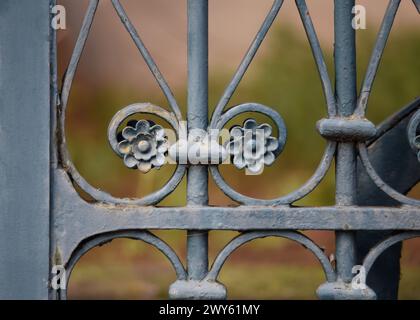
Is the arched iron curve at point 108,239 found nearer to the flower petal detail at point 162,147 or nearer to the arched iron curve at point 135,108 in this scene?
the arched iron curve at point 135,108

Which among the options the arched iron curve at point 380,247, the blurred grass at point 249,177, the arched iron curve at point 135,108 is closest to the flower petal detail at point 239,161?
the arched iron curve at point 135,108

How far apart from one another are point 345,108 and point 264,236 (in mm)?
313

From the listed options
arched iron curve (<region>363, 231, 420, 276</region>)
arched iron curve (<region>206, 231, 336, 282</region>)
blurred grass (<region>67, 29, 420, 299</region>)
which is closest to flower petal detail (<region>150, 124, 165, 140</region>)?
arched iron curve (<region>206, 231, 336, 282</region>)

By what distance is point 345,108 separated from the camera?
1.75 metres

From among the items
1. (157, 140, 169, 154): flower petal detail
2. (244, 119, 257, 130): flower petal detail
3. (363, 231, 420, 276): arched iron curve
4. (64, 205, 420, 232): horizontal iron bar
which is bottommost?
(363, 231, 420, 276): arched iron curve

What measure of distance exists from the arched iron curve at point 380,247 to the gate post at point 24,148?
65cm

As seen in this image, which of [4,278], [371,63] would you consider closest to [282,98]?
[371,63]

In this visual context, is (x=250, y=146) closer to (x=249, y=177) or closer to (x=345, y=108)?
(x=345, y=108)

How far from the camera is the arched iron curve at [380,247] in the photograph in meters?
1.73

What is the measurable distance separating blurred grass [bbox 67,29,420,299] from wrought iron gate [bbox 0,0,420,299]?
201 cm

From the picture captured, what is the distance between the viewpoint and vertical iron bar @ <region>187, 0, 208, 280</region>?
172 centimetres

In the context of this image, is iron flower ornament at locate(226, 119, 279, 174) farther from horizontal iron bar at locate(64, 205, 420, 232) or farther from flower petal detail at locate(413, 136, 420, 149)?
flower petal detail at locate(413, 136, 420, 149)

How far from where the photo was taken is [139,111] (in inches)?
67.2
